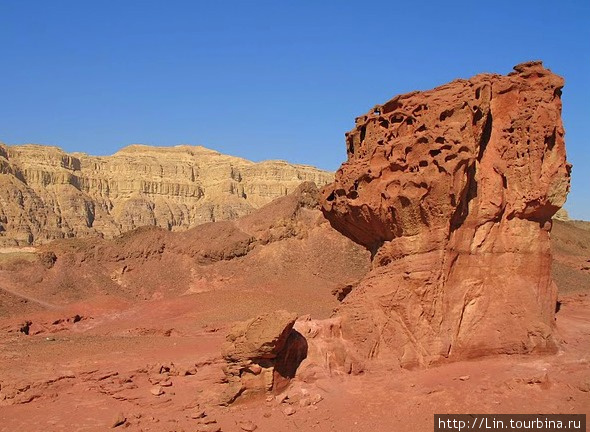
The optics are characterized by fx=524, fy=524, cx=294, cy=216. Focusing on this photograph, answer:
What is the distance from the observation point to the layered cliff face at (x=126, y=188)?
6694 centimetres

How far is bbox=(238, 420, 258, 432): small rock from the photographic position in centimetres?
722

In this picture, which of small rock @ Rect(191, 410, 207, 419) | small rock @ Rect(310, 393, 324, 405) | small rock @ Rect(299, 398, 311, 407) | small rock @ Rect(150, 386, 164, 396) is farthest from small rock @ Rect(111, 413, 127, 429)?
small rock @ Rect(310, 393, 324, 405)

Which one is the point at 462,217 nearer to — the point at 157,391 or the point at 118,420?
→ the point at 157,391

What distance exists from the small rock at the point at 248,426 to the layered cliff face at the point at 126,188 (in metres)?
59.8

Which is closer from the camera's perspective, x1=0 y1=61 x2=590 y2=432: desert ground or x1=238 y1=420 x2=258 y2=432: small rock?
x1=238 y1=420 x2=258 y2=432: small rock

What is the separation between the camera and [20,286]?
26.2 meters

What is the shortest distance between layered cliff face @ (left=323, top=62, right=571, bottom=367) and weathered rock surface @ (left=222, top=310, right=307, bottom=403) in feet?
5.07

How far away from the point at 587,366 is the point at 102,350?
10783mm

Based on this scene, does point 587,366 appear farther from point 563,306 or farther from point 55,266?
point 55,266

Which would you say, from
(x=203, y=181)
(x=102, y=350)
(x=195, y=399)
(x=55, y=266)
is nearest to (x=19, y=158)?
(x=203, y=181)

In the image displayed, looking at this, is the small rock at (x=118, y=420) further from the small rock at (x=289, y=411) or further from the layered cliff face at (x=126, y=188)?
the layered cliff face at (x=126, y=188)

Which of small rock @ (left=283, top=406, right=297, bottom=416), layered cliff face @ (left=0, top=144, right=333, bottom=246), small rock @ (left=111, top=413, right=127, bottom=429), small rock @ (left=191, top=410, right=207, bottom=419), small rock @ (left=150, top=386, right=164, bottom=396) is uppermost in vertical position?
layered cliff face @ (left=0, top=144, right=333, bottom=246)

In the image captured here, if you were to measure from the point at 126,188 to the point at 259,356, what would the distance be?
81.1 m

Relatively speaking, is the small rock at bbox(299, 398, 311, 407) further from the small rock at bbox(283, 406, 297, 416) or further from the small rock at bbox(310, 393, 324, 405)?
the small rock at bbox(283, 406, 297, 416)
